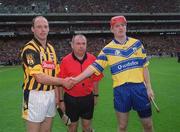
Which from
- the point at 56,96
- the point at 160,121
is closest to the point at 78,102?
the point at 56,96

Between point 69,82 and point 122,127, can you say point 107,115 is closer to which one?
point 122,127

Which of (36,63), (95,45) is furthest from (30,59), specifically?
(95,45)

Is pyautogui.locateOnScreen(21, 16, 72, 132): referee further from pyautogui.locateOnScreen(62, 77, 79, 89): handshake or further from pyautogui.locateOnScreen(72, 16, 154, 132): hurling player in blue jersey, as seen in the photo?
pyautogui.locateOnScreen(72, 16, 154, 132): hurling player in blue jersey

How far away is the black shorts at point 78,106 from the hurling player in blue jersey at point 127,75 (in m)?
0.72

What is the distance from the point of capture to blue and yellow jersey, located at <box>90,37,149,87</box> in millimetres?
5695

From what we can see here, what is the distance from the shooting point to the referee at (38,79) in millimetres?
5176

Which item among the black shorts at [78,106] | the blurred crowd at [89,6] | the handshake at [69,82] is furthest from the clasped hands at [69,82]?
the blurred crowd at [89,6]

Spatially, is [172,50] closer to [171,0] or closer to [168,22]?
[168,22]

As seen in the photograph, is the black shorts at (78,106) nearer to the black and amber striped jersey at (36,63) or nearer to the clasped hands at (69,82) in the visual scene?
the clasped hands at (69,82)

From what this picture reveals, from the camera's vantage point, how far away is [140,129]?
8672 mm

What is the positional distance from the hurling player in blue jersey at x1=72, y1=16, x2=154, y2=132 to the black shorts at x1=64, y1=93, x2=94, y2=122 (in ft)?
2.37

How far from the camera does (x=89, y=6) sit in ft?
192

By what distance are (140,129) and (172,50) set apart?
1995 inches

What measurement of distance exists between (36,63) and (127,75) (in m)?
1.49
